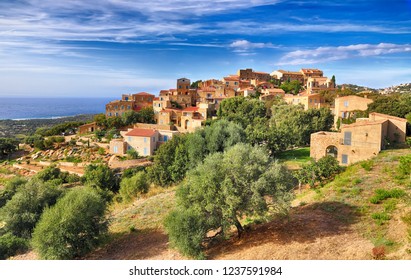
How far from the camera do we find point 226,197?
671cm

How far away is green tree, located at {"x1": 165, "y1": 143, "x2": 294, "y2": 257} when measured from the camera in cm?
670

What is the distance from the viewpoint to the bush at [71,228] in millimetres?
7461

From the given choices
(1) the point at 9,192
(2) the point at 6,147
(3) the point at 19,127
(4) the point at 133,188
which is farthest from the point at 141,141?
(3) the point at 19,127

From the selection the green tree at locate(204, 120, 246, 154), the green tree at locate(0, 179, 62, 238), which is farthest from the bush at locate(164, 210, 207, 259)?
the green tree at locate(204, 120, 246, 154)

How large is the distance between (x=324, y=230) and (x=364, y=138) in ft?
23.7

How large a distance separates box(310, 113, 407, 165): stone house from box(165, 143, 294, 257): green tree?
695 centimetres

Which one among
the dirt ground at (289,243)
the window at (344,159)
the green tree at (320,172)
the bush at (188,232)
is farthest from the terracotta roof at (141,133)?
the bush at (188,232)

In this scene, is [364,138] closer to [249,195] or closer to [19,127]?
[249,195]

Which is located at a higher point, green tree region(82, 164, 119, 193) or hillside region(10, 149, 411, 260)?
hillside region(10, 149, 411, 260)

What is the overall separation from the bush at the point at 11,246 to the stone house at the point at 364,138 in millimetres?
12498

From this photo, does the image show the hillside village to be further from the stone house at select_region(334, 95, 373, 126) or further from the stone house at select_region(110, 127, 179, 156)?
the stone house at select_region(110, 127, 179, 156)

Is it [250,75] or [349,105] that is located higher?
[250,75]

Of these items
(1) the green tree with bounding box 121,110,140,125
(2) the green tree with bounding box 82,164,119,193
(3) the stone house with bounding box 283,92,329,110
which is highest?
(3) the stone house with bounding box 283,92,329,110
